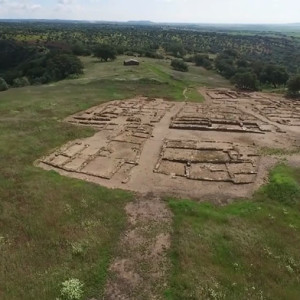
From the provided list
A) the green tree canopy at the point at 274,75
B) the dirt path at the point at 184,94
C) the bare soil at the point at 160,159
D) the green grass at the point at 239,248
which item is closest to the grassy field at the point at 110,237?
the green grass at the point at 239,248

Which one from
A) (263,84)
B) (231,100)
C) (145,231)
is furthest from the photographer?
(263,84)

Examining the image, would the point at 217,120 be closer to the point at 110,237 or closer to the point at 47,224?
the point at 110,237

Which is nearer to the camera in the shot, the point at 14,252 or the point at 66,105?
the point at 14,252

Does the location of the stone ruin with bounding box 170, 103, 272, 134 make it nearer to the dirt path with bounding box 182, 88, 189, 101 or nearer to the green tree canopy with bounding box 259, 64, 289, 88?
the dirt path with bounding box 182, 88, 189, 101

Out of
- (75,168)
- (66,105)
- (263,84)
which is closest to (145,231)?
(75,168)

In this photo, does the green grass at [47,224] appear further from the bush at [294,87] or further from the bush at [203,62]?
the bush at [203,62]

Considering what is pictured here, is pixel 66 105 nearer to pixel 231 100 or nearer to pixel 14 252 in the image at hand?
pixel 231 100
